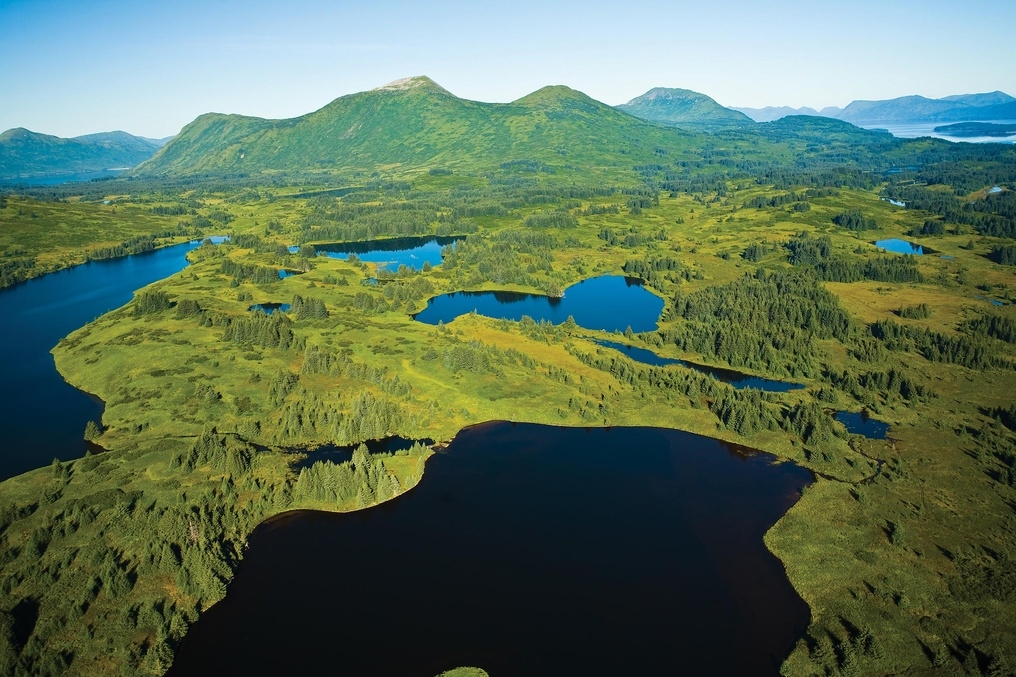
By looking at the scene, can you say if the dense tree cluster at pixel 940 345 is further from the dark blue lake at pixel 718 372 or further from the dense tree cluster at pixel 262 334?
the dense tree cluster at pixel 262 334

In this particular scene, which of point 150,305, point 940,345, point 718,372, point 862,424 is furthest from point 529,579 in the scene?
point 150,305

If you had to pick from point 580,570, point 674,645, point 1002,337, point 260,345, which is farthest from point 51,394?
point 1002,337

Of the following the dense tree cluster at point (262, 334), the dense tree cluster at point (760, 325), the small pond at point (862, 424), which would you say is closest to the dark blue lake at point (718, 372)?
the dense tree cluster at point (760, 325)

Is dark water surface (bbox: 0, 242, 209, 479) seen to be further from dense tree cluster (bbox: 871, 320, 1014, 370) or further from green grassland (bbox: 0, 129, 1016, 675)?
dense tree cluster (bbox: 871, 320, 1014, 370)

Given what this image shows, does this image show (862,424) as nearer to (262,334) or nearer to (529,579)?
(529,579)

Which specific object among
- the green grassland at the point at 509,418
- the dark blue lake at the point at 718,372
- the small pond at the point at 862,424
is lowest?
the dark blue lake at the point at 718,372

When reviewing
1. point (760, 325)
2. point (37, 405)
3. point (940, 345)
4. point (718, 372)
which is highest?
point (37, 405)
